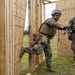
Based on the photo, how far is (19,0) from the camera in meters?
3.75

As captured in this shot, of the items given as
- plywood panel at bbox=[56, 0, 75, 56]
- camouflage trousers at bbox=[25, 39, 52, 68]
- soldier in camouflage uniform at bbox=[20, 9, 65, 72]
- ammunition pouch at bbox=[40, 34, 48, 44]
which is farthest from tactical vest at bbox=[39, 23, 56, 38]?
plywood panel at bbox=[56, 0, 75, 56]

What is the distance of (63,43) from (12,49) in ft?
15.6

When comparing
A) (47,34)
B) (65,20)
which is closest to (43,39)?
(47,34)

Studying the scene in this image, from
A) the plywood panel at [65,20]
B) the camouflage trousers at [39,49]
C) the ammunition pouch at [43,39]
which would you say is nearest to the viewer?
the camouflage trousers at [39,49]

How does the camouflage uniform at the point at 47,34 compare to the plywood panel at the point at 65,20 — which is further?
the plywood panel at the point at 65,20

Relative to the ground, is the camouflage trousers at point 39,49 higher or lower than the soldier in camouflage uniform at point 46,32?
lower

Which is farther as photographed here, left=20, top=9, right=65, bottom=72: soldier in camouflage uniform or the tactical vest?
the tactical vest

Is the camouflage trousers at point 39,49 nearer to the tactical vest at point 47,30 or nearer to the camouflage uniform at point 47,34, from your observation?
the camouflage uniform at point 47,34

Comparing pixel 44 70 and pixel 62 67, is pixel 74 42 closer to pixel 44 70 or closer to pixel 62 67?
pixel 62 67

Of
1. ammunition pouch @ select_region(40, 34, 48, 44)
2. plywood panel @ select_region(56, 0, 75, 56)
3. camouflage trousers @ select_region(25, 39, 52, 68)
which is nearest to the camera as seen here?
camouflage trousers @ select_region(25, 39, 52, 68)

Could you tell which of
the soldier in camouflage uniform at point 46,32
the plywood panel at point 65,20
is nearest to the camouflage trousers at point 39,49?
the soldier in camouflage uniform at point 46,32

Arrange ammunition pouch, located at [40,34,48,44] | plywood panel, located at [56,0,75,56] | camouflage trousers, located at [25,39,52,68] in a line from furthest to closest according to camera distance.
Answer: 1. plywood panel, located at [56,0,75,56]
2. ammunition pouch, located at [40,34,48,44]
3. camouflage trousers, located at [25,39,52,68]

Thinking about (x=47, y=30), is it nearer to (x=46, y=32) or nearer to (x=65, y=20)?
(x=46, y=32)

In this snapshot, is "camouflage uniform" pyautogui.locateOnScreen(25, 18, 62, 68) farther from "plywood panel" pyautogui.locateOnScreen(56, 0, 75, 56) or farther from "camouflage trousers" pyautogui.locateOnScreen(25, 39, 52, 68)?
"plywood panel" pyautogui.locateOnScreen(56, 0, 75, 56)
